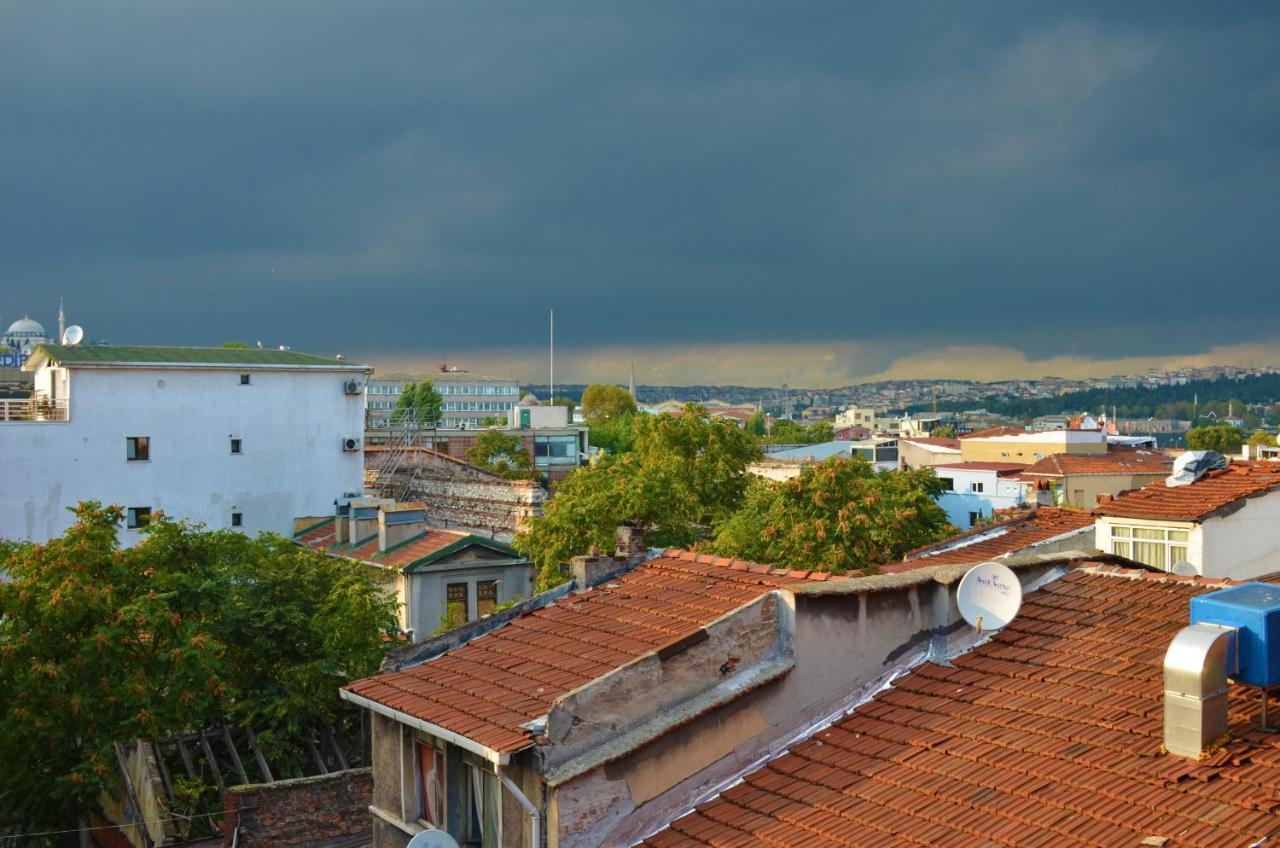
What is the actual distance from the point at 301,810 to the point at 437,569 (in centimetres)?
1519

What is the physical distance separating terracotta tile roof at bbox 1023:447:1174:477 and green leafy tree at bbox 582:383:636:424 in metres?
115

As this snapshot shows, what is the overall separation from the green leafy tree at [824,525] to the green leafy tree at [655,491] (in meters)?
3.83

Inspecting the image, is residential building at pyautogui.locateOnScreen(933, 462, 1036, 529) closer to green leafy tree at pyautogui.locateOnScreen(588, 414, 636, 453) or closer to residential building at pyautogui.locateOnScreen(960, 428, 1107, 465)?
residential building at pyautogui.locateOnScreen(960, 428, 1107, 465)

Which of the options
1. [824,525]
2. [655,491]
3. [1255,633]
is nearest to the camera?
[1255,633]

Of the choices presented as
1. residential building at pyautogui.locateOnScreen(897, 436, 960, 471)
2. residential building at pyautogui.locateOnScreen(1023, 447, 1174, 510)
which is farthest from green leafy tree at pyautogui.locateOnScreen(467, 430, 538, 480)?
residential building at pyautogui.locateOnScreen(1023, 447, 1174, 510)

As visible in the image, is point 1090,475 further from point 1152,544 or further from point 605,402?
point 605,402

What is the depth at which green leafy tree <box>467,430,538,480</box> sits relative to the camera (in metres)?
90.6

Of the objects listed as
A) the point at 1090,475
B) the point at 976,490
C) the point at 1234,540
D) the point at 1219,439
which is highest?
the point at 1234,540

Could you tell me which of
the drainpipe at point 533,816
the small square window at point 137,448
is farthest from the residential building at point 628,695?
the small square window at point 137,448

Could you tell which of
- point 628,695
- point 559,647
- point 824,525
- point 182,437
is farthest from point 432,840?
point 182,437

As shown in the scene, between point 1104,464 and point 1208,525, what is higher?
point 1208,525

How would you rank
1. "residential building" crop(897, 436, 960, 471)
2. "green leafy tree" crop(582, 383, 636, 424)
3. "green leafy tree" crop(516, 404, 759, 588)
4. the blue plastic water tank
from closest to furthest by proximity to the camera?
the blue plastic water tank → "green leafy tree" crop(516, 404, 759, 588) → "residential building" crop(897, 436, 960, 471) → "green leafy tree" crop(582, 383, 636, 424)

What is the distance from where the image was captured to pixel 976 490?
226 feet

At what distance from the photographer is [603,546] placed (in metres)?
37.2
